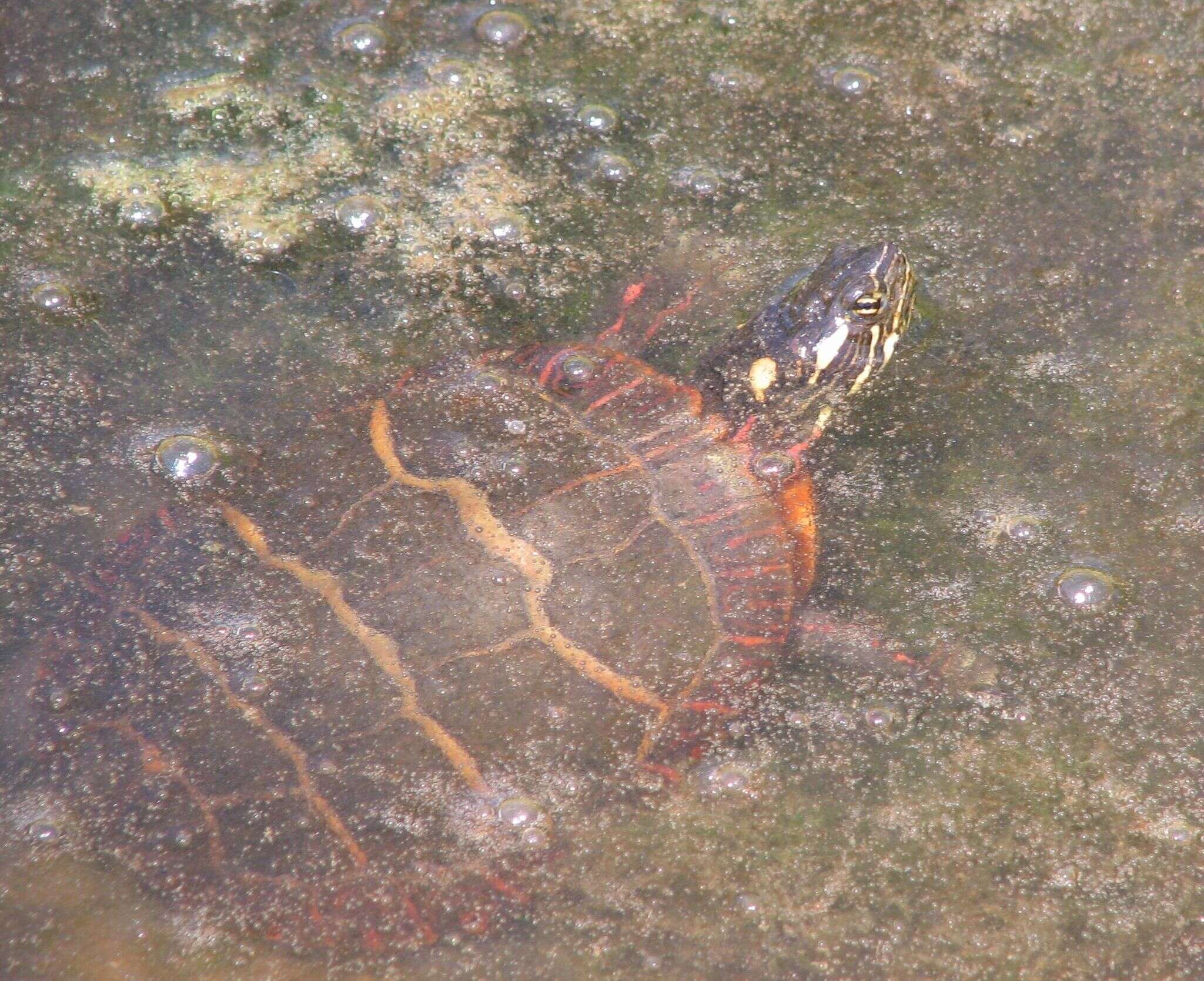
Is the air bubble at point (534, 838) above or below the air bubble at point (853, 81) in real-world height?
below

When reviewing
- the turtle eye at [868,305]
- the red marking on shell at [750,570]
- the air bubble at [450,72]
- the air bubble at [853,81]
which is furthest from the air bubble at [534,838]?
the air bubble at [853,81]

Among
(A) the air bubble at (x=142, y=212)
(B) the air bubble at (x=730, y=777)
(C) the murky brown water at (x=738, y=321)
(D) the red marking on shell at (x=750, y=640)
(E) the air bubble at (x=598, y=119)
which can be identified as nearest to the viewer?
(C) the murky brown water at (x=738, y=321)

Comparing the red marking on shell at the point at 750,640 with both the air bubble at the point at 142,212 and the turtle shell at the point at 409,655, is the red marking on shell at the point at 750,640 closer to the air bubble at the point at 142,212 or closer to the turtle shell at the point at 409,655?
the turtle shell at the point at 409,655

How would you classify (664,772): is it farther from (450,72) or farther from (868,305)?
(450,72)

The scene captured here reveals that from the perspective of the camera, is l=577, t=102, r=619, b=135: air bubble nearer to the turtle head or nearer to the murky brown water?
the murky brown water

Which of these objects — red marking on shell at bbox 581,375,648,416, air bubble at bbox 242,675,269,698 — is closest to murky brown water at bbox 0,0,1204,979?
red marking on shell at bbox 581,375,648,416

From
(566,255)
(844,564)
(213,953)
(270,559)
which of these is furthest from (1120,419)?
(213,953)

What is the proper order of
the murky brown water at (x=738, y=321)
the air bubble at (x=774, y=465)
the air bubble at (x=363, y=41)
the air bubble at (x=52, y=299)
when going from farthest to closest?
the air bubble at (x=363, y=41) < the air bubble at (x=52, y=299) < the air bubble at (x=774, y=465) < the murky brown water at (x=738, y=321)

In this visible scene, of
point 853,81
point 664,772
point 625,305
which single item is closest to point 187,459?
point 625,305
